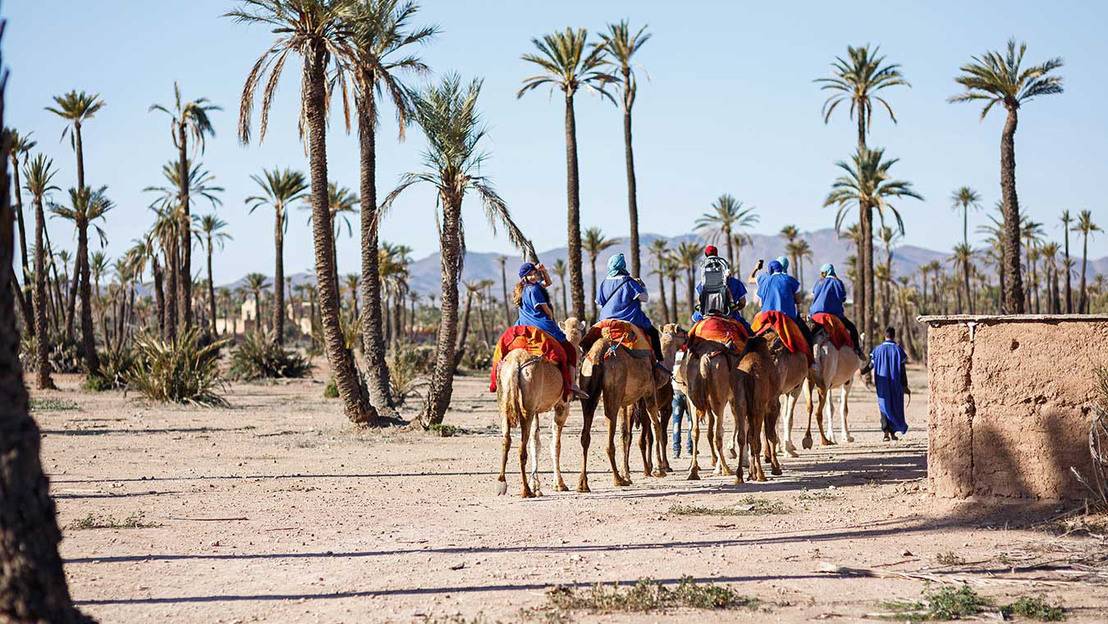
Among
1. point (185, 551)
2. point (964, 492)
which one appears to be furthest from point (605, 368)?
point (185, 551)

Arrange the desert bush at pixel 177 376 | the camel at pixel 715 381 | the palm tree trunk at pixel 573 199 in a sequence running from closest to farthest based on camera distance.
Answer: the camel at pixel 715 381 < the desert bush at pixel 177 376 < the palm tree trunk at pixel 573 199

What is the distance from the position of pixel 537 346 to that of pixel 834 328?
7031 millimetres

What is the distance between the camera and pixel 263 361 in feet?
132

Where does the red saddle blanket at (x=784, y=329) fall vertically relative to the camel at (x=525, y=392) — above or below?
above

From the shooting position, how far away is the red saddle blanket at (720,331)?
1434 cm

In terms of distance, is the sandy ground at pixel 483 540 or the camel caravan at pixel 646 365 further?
the camel caravan at pixel 646 365

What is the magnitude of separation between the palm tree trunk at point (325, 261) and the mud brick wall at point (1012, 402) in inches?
506

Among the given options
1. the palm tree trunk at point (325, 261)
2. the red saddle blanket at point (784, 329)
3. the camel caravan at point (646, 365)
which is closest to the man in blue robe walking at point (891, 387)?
the camel caravan at point (646, 365)

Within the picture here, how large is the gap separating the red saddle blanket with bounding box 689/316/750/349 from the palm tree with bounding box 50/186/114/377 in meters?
27.1

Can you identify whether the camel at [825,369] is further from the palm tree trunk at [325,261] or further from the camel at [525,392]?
the palm tree trunk at [325,261]

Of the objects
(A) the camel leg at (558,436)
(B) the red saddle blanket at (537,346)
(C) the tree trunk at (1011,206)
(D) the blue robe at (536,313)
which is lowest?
(A) the camel leg at (558,436)

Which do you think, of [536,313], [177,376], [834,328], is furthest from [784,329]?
[177,376]

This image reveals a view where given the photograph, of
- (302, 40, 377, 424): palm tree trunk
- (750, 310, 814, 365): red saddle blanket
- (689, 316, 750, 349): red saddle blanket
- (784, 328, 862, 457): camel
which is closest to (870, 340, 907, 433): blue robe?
(784, 328, 862, 457): camel

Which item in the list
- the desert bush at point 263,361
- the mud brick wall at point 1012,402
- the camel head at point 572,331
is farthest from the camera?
the desert bush at point 263,361
